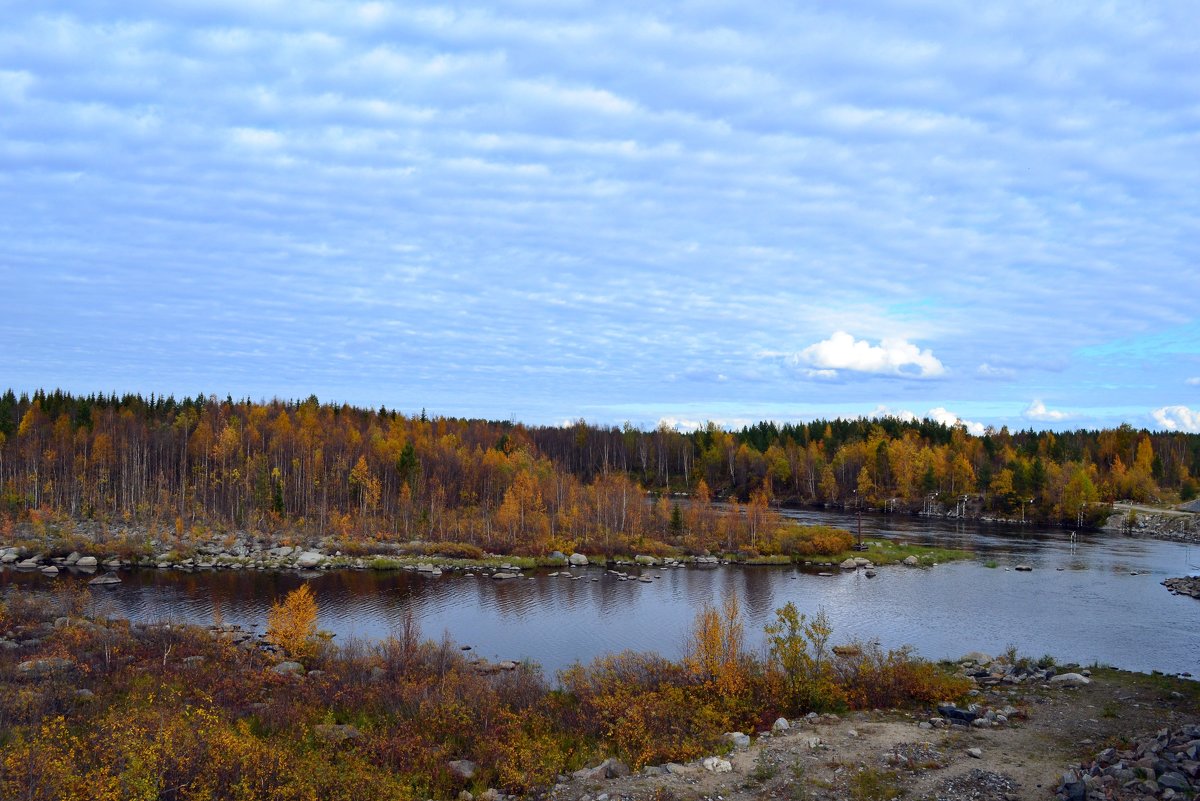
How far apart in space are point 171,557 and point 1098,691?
59.0 meters

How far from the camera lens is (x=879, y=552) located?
217ft

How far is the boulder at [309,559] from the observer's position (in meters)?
59.1

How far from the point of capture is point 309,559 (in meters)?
59.5

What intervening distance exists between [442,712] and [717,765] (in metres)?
8.01

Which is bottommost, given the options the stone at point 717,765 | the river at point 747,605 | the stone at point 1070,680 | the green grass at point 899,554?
the river at point 747,605

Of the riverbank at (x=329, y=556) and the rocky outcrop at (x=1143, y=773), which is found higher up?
the rocky outcrop at (x=1143, y=773)

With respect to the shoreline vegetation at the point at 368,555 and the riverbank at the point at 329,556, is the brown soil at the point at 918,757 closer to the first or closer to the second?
the riverbank at the point at 329,556

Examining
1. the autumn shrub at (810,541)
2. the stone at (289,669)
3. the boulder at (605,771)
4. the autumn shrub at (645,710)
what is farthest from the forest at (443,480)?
the boulder at (605,771)

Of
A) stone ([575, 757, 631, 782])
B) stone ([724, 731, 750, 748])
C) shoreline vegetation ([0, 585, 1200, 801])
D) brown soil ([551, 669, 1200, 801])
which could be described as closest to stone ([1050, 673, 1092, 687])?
shoreline vegetation ([0, 585, 1200, 801])

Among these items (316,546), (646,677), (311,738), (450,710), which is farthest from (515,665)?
(316,546)

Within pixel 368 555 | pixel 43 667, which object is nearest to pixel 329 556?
pixel 368 555

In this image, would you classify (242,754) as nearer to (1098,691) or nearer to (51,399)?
(1098,691)

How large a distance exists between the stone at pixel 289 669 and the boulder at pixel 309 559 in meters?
31.7

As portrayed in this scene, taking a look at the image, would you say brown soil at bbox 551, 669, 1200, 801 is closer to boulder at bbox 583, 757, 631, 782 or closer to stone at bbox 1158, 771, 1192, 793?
boulder at bbox 583, 757, 631, 782
